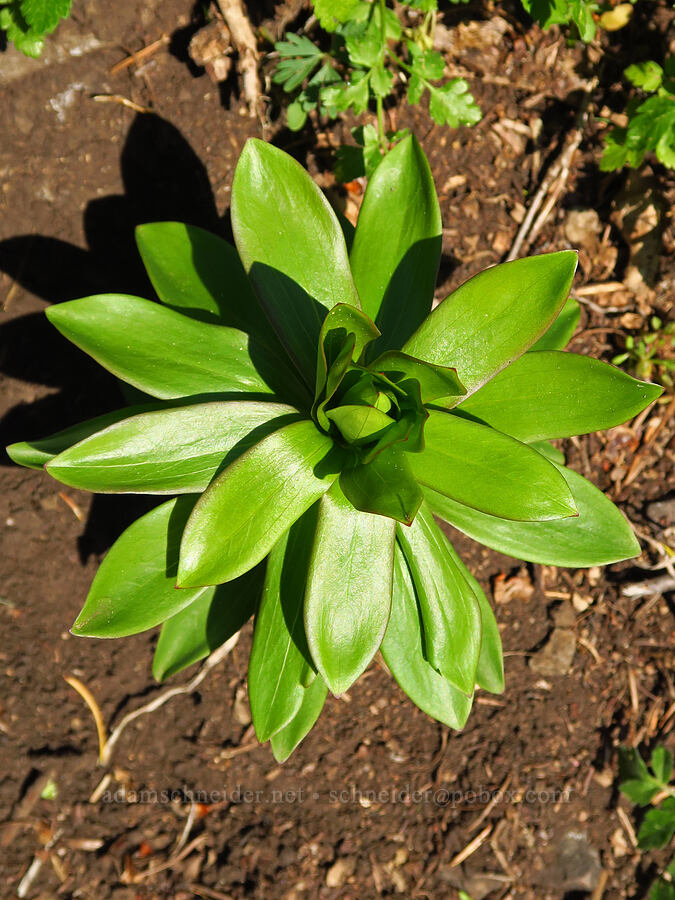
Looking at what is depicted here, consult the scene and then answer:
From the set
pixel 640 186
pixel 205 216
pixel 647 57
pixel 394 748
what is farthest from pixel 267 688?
pixel 647 57

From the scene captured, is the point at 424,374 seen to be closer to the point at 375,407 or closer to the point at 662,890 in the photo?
the point at 375,407

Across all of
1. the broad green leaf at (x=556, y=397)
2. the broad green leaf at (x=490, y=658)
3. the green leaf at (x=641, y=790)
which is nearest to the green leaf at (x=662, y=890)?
the green leaf at (x=641, y=790)

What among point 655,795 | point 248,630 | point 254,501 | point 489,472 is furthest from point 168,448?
point 655,795

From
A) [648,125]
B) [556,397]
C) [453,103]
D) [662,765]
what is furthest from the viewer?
[662,765]

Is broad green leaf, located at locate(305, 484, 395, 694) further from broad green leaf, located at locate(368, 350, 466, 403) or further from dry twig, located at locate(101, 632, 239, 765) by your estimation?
dry twig, located at locate(101, 632, 239, 765)

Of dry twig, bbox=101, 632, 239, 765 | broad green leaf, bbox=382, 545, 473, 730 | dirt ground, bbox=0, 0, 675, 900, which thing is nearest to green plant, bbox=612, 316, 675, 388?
dirt ground, bbox=0, 0, 675, 900
